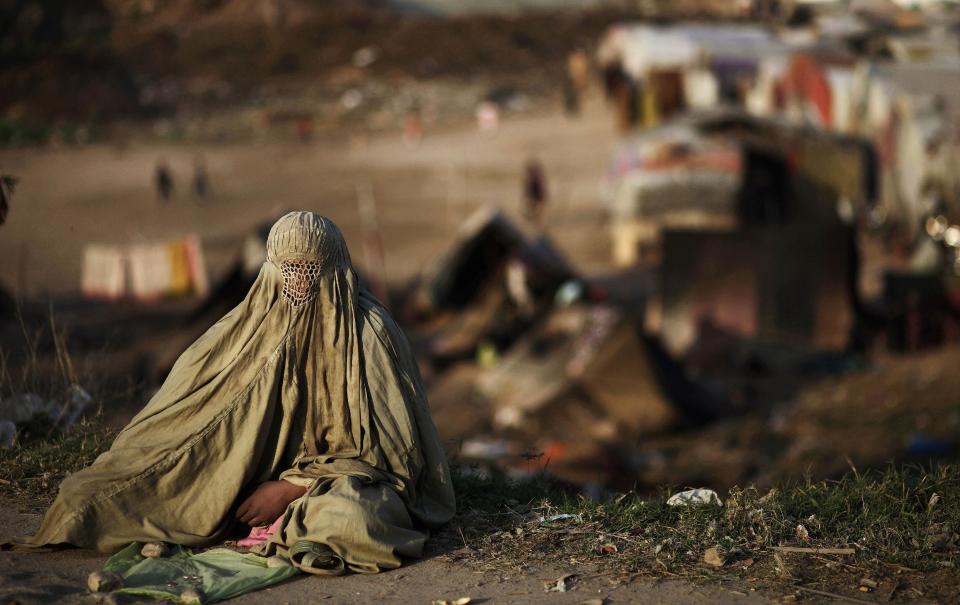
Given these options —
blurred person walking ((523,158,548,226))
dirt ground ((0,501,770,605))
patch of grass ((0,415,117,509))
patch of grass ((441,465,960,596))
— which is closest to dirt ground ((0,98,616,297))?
blurred person walking ((523,158,548,226))

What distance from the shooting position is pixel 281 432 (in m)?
4.29

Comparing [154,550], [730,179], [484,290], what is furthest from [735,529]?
[730,179]

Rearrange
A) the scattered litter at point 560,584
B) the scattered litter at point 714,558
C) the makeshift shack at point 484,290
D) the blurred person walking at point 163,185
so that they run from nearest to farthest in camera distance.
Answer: the scattered litter at point 560,584, the scattered litter at point 714,558, the makeshift shack at point 484,290, the blurred person walking at point 163,185

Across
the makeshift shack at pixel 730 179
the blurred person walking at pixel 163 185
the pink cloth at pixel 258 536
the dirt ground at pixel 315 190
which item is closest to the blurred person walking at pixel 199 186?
the dirt ground at pixel 315 190

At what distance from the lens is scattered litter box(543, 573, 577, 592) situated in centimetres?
397

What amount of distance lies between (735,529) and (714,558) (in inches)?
10.9

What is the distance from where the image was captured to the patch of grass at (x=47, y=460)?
4.73 metres

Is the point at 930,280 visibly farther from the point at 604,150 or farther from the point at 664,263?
the point at 604,150

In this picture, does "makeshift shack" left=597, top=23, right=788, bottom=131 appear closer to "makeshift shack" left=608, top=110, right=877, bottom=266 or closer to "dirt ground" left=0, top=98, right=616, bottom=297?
"dirt ground" left=0, top=98, right=616, bottom=297

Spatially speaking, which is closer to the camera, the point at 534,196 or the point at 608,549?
the point at 608,549

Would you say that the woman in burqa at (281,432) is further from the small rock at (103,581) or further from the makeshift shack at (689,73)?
the makeshift shack at (689,73)

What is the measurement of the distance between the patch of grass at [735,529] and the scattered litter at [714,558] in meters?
0.02

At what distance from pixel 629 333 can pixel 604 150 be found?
1782cm

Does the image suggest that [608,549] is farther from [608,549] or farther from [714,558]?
[714,558]
